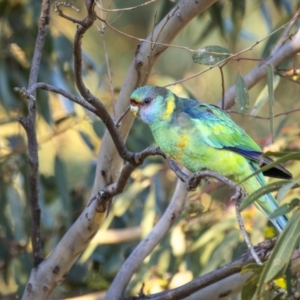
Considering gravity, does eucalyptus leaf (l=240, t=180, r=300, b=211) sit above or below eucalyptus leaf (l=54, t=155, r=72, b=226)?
above

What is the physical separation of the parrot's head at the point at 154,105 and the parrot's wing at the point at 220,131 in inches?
2.1

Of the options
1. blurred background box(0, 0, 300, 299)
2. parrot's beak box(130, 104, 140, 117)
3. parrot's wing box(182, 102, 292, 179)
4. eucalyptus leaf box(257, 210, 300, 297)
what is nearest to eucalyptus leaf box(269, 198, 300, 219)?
eucalyptus leaf box(257, 210, 300, 297)

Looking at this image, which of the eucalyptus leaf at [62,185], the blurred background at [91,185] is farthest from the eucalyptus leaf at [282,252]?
the eucalyptus leaf at [62,185]

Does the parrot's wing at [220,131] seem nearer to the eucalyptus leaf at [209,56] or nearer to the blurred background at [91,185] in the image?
the eucalyptus leaf at [209,56]

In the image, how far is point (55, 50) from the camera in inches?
118

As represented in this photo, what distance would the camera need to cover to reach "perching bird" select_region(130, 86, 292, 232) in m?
1.89

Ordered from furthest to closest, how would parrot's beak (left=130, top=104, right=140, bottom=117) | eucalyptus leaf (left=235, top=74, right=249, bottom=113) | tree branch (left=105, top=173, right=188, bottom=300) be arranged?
tree branch (left=105, top=173, right=188, bottom=300), parrot's beak (left=130, top=104, right=140, bottom=117), eucalyptus leaf (left=235, top=74, right=249, bottom=113)

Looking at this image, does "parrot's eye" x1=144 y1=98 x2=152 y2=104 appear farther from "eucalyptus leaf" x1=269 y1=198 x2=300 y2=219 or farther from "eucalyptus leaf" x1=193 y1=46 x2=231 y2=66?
"eucalyptus leaf" x1=269 y1=198 x2=300 y2=219

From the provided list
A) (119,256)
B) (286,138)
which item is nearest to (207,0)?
(286,138)

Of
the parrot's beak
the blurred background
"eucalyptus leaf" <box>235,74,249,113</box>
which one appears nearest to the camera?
"eucalyptus leaf" <box>235,74,249,113</box>

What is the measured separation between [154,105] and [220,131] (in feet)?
0.67

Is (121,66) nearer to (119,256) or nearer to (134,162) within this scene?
(119,256)

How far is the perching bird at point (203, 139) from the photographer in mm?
1890

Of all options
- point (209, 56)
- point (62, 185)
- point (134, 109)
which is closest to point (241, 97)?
point (209, 56)
